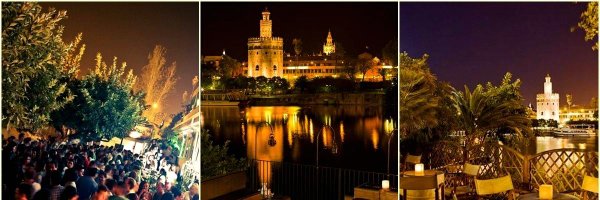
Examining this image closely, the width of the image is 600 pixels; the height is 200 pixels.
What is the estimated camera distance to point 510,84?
15.6ft

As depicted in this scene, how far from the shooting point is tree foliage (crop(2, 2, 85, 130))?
432 cm

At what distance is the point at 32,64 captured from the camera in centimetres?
434

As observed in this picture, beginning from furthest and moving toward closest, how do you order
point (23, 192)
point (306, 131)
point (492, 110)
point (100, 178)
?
1. point (492, 110)
2. point (306, 131)
3. point (100, 178)
4. point (23, 192)

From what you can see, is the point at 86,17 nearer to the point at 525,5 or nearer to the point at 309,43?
the point at 309,43

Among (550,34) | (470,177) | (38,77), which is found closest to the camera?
(38,77)

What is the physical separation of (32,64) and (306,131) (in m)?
2.19

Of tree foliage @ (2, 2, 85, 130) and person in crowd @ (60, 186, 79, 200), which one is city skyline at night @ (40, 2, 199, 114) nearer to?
tree foliage @ (2, 2, 85, 130)

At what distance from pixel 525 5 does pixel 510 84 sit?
634mm

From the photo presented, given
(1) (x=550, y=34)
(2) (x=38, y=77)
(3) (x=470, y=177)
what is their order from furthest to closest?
1. (3) (x=470, y=177)
2. (1) (x=550, y=34)
3. (2) (x=38, y=77)

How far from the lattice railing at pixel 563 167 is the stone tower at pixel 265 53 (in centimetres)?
221

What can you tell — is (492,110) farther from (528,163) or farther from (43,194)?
(43,194)

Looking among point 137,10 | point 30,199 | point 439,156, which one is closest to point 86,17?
point 137,10

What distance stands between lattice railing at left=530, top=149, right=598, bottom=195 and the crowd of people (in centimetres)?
282

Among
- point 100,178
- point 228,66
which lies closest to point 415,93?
point 228,66
